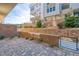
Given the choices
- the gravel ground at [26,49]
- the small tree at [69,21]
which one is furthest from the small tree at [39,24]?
the small tree at [69,21]

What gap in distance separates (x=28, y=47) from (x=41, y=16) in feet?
1.53

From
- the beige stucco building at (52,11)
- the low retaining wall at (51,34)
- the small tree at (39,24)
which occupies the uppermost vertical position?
the beige stucco building at (52,11)

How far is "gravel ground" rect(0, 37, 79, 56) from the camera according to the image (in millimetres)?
2377

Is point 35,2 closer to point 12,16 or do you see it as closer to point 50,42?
point 12,16

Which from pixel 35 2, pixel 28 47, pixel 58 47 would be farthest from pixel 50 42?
pixel 35 2

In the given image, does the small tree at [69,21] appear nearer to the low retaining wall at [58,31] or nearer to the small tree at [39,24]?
the low retaining wall at [58,31]

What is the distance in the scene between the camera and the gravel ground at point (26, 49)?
2.38m

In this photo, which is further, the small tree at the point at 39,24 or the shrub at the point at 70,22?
the small tree at the point at 39,24

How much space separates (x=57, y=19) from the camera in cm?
239

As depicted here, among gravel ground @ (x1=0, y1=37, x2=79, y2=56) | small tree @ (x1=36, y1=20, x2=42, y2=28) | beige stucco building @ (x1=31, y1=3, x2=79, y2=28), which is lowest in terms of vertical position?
gravel ground @ (x1=0, y1=37, x2=79, y2=56)

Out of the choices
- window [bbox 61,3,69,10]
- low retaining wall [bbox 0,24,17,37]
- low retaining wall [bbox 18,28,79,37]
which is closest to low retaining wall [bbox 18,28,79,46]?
low retaining wall [bbox 18,28,79,37]

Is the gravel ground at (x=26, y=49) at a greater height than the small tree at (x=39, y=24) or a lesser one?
lesser

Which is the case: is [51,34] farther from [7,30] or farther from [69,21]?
[7,30]

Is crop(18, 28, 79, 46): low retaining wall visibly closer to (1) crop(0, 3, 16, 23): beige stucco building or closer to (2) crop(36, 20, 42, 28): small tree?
(2) crop(36, 20, 42, 28): small tree
